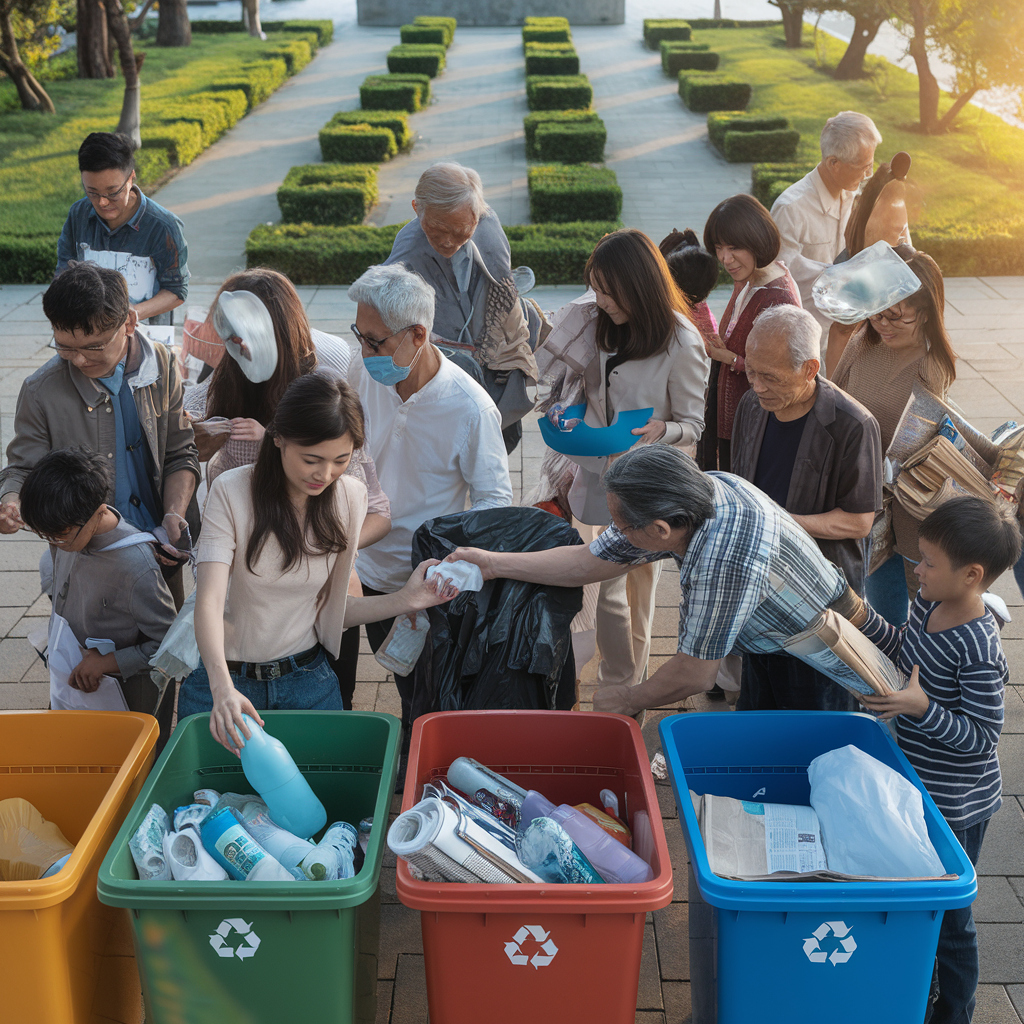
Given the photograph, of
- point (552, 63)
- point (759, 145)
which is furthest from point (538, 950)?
point (552, 63)

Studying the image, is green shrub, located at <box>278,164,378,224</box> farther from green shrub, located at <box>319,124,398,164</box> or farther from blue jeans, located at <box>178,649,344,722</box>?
blue jeans, located at <box>178,649,344,722</box>

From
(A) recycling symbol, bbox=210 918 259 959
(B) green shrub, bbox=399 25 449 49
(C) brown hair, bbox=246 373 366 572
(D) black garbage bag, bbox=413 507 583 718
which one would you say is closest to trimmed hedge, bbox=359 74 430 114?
(B) green shrub, bbox=399 25 449 49

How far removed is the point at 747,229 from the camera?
4.09m

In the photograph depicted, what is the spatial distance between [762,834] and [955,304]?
8211 millimetres

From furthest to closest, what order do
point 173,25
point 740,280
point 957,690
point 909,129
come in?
1. point 173,25
2. point 909,129
3. point 740,280
4. point 957,690

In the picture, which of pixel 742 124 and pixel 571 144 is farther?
pixel 742 124

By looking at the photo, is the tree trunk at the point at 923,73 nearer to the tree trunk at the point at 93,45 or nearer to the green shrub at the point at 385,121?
the green shrub at the point at 385,121

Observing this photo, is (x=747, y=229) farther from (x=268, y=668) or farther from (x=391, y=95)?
(x=391, y=95)

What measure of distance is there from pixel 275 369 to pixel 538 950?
6.22 ft

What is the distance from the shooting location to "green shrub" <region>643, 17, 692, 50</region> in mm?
25312

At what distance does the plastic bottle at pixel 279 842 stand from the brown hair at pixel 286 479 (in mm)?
658

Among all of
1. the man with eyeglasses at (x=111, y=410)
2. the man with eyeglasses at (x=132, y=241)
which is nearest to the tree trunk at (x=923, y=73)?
the man with eyeglasses at (x=132, y=241)

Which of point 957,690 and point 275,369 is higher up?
point 275,369

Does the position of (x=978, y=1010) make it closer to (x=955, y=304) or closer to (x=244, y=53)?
(x=955, y=304)
